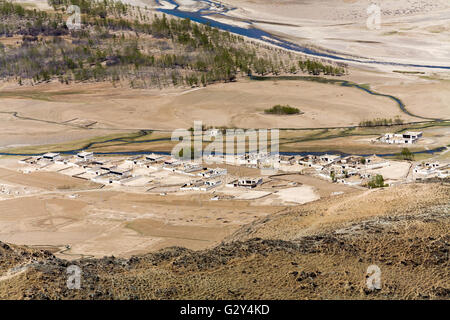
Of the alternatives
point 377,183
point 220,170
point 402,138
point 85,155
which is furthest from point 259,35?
point 377,183

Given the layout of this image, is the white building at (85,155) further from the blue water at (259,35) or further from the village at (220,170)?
the blue water at (259,35)

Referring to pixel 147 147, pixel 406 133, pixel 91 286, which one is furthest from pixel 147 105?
pixel 91 286

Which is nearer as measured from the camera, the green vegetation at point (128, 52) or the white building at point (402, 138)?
the white building at point (402, 138)

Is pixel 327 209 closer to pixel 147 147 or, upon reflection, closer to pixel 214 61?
pixel 147 147

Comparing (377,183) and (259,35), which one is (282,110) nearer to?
(377,183)

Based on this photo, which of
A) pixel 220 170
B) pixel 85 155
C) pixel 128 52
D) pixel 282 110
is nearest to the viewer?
pixel 220 170

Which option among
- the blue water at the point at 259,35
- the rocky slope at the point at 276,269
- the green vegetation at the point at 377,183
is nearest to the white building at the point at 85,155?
the green vegetation at the point at 377,183

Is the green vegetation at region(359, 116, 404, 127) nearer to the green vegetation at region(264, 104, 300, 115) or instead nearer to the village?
the green vegetation at region(264, 104, 300, 115)

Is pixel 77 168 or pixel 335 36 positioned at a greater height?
pixel 335 36
